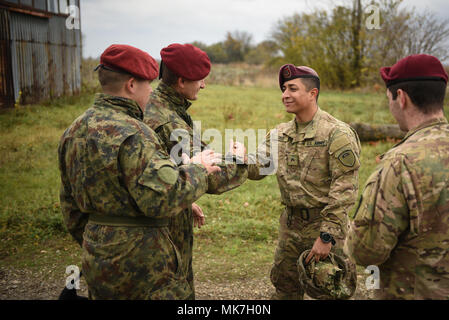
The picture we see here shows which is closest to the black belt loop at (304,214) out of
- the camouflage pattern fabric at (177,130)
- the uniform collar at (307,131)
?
the uniform collar at (307,131)

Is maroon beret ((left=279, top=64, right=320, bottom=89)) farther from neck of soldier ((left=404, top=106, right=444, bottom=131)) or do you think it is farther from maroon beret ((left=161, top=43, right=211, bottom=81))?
neck of soldier ((left=404, top=106, right=444, bottom=131))

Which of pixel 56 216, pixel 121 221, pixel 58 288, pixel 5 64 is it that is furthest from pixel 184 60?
pixel 5 64

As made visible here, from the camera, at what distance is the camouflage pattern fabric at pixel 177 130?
8.16 ft

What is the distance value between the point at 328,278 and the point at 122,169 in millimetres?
1862

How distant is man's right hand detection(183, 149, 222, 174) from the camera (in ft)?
7.40

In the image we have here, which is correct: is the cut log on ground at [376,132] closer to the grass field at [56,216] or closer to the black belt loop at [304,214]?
the grass field at [56,216]

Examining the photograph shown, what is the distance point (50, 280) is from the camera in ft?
14.4

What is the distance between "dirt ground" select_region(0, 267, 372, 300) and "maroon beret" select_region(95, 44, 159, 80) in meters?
2.75

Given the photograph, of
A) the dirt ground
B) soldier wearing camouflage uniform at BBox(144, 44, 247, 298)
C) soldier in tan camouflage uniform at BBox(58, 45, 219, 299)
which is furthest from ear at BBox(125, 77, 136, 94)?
the dirt ground

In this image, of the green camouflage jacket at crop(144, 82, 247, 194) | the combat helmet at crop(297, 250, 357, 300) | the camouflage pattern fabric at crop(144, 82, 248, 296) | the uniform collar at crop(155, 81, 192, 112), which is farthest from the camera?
the combat helmet at crop(297, 250, 357, 300)

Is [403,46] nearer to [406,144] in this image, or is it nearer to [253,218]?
[253,218]

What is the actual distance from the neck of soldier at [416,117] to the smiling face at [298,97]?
133cm

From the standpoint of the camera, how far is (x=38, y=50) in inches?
507

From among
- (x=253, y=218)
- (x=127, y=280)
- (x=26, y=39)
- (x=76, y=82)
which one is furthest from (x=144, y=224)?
(x=76, y=82)
